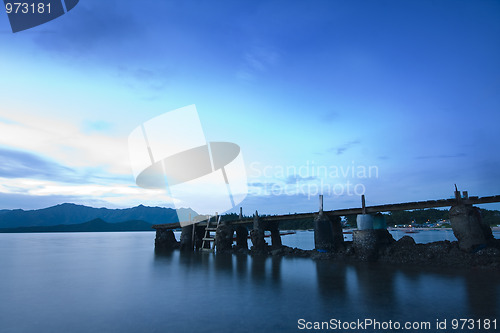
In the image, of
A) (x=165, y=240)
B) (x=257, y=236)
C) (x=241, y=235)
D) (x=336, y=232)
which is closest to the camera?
(x=336, y=232)

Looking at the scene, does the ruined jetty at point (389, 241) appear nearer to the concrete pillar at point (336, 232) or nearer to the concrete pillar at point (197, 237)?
the concrete pillar at point (336, 232)

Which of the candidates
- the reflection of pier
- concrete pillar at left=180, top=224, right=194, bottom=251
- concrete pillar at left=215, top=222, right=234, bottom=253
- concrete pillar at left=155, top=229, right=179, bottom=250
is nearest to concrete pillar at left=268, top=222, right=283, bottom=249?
the reflection of pier

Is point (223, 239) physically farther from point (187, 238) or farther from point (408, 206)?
point (408, 206)

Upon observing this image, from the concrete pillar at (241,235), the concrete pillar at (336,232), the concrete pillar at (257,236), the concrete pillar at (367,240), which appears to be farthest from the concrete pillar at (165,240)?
the concrete pillar at (367,240)

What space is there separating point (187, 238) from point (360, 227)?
2440 centimetres

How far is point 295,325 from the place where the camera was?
9953mm

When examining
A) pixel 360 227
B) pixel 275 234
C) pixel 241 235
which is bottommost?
pixel 241 235

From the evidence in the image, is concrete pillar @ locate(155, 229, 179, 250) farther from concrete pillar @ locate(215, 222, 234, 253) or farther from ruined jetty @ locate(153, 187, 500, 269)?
ruined jetty @ locate(153, 187, 500, 269)

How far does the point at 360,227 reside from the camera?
77.9ft

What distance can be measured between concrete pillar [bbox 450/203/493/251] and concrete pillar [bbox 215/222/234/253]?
907 inches

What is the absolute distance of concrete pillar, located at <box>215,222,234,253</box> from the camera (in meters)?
35.5

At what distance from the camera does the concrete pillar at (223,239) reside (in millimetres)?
35500

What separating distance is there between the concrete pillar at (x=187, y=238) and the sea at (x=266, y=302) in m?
19.0

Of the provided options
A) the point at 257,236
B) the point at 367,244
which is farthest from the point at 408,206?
the point at 257,236
